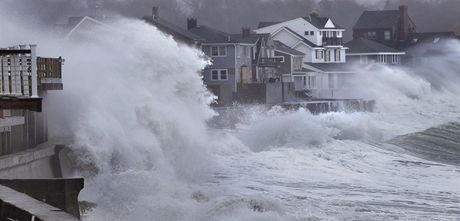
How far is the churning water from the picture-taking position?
18.6m

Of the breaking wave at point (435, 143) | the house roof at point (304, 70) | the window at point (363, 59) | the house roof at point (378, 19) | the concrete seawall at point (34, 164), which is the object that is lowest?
the breaking wave at point (435, 143)

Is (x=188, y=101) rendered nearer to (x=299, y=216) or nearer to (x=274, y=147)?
(x=274, y=147)

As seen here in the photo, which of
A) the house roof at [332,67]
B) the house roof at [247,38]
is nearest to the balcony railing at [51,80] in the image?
the house roof at [247,38]

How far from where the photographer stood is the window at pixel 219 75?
62906mm

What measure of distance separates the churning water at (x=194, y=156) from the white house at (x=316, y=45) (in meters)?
38.7

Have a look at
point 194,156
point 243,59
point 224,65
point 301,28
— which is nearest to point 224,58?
point 224,65

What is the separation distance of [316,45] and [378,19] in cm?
2082

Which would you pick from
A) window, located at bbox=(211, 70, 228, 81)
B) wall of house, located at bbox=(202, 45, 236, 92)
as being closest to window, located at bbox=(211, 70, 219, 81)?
window, located at bbox=(211, 70, 228, 81)

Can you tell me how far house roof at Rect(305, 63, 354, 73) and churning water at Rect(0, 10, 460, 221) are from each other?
40.1 metres

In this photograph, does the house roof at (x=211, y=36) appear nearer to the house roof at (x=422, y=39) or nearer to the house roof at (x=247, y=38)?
the house roof at (x=247, y=38)

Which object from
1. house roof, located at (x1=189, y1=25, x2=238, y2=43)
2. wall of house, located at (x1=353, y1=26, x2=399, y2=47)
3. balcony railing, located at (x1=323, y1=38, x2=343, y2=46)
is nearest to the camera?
house roof, located at (x1=189, y1=25, x2=238, y2=43)

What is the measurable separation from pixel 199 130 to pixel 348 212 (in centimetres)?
1253

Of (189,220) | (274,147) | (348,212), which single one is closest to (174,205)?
(189,220)

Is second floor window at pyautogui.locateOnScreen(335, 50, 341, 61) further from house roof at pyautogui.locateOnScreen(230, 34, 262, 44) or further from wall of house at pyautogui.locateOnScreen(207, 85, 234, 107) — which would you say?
wall of house at pyautogui.locateOnScreen(207, 85, 234, 107)
